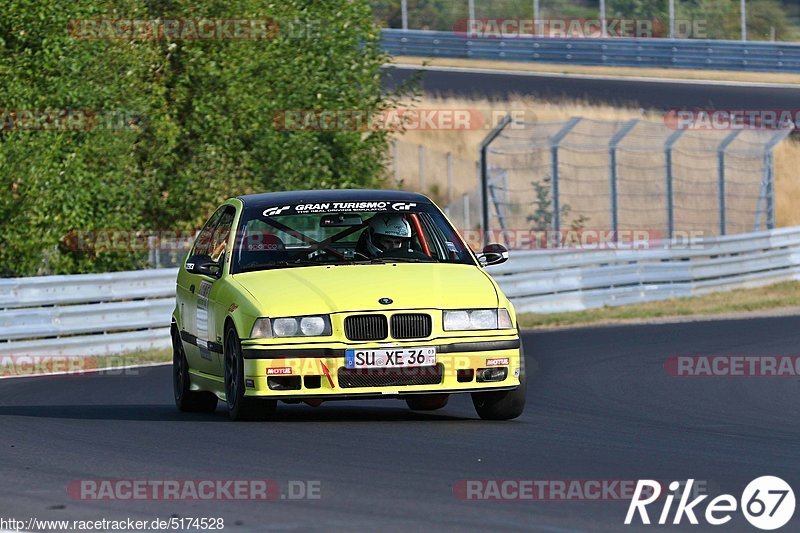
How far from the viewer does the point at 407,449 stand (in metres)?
8.59

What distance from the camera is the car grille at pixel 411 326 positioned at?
948cm

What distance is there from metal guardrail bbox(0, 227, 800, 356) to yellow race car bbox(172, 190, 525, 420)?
7.23 metres

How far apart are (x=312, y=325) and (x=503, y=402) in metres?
1.42

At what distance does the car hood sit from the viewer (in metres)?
9.52

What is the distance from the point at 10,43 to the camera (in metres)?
22.3

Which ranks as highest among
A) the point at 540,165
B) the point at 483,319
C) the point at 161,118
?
the point at 483,319

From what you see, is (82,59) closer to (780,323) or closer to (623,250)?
(623,250)

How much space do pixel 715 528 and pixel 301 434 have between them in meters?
3.70

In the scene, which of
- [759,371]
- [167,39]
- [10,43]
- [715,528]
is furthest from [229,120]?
[715,528]

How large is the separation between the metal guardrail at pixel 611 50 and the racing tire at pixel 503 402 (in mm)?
31614
